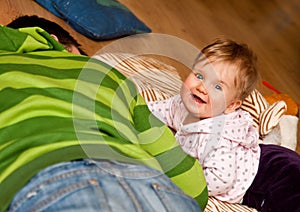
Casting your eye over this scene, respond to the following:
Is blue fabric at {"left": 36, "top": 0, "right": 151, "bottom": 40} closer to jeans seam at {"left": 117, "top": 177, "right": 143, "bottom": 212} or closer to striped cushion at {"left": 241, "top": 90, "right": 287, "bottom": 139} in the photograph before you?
striped cushion at {"left": 241, "top": 90, "right": 287, "bottom": 139}

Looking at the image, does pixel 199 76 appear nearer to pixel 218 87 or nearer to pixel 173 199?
pixel 218 87

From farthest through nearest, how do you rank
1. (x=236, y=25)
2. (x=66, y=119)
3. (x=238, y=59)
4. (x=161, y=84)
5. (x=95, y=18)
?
(x=236, y=25), (x=95, y=18), (x=161, y=84), (x=238, y=59), (x=66, y=119)

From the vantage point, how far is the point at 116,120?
105 cm

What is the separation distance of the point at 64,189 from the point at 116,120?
0.76 feet

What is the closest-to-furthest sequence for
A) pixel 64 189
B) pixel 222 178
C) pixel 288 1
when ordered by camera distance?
1. pixel 64 189
2. pixel 222 178
3. pixel 288 1

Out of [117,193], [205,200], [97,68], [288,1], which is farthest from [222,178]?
[288,1]

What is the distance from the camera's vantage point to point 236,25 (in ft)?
9.64

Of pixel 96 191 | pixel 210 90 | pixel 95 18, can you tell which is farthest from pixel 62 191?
pixel 95 18

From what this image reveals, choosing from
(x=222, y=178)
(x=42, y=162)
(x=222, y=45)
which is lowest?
(x=222, y=178)

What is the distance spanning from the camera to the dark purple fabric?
153 centimetres

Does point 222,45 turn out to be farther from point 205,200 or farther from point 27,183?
point 27,183

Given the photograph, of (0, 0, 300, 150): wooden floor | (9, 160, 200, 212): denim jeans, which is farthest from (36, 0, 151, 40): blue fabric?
(9, 160, 200, 212): denim jeans

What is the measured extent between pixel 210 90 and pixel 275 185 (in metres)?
0.33

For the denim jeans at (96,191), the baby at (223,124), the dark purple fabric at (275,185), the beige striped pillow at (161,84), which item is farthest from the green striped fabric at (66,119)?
the beige striped pillow at (161,84)
